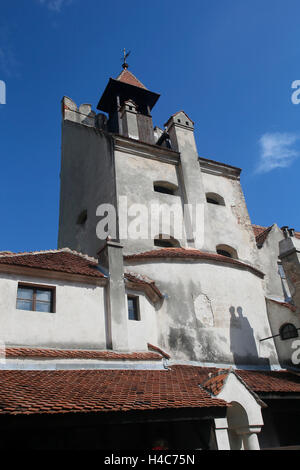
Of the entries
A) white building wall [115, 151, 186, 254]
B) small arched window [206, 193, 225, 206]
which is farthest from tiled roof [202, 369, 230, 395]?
small arched window [206, 193, 225, 206]

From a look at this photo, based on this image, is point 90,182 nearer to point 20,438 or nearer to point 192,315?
point 192,315

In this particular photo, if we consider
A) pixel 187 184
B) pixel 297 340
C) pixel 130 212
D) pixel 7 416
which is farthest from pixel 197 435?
pixel 187 184

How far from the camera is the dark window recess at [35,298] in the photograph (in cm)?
1195

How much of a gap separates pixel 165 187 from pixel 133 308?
8.25 metres

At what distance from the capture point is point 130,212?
17.5 meters

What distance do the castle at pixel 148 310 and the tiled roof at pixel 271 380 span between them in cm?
5

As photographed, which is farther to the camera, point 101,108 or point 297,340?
point 101,108

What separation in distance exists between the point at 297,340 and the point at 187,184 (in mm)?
9200

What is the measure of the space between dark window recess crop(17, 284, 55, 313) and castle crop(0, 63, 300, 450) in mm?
45

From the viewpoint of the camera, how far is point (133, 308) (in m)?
14.1

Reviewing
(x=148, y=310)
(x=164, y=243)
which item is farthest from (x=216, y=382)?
(x=164, y=243)

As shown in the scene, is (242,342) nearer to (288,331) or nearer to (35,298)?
(288,331)

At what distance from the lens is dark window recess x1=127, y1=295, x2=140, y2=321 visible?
13.9 meters

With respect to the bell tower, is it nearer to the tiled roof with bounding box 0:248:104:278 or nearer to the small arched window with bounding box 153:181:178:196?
the small arched window with bounding box 153:181:178:196
